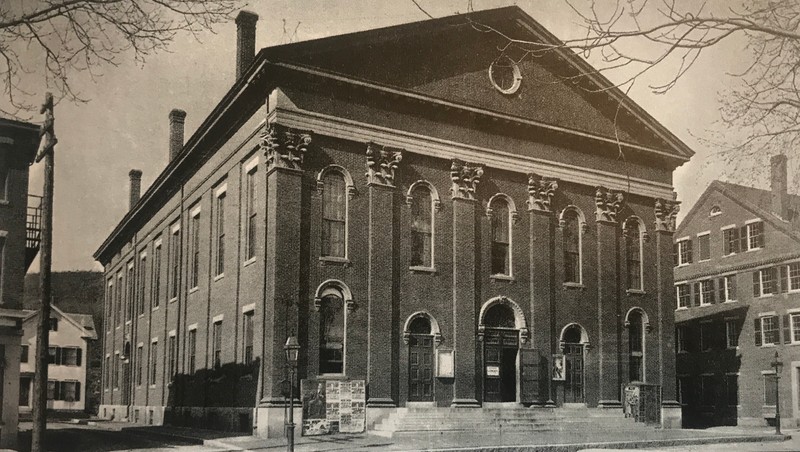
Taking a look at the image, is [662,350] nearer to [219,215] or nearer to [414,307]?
[414,307]

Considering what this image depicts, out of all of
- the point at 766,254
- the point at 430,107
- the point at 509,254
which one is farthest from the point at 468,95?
the point at 766,254

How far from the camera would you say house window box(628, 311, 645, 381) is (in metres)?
32.2

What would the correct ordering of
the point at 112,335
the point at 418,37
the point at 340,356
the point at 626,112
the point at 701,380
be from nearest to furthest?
1. the point at 340,356
2. the point at 418,37
3. the point at 626,112
4. the point at 701,380
5. the point at 112,335

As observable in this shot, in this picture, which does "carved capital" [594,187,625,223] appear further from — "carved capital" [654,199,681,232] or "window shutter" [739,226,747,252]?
"window shutter" [739,226,747,252]

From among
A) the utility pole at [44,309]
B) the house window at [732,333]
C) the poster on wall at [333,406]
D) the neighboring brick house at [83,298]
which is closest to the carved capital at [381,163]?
the poster on wall at [333,406]

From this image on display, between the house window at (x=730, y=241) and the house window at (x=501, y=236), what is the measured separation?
14.1 m

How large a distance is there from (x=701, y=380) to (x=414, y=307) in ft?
73.2

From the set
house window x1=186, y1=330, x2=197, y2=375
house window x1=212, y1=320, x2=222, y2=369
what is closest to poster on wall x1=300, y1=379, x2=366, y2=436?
house window x1=212, y1=320, x2=222, y2=369

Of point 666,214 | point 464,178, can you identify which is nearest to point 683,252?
point 666,214

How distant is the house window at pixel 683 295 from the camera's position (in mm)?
45562

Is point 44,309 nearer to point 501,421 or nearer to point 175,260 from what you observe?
point 501,421

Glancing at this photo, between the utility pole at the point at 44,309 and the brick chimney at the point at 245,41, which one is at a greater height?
the brick chimney at the point at 245,41

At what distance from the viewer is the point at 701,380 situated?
42.8 meters

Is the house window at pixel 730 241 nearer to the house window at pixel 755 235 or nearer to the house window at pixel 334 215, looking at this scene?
the house window at pixel 755 235
